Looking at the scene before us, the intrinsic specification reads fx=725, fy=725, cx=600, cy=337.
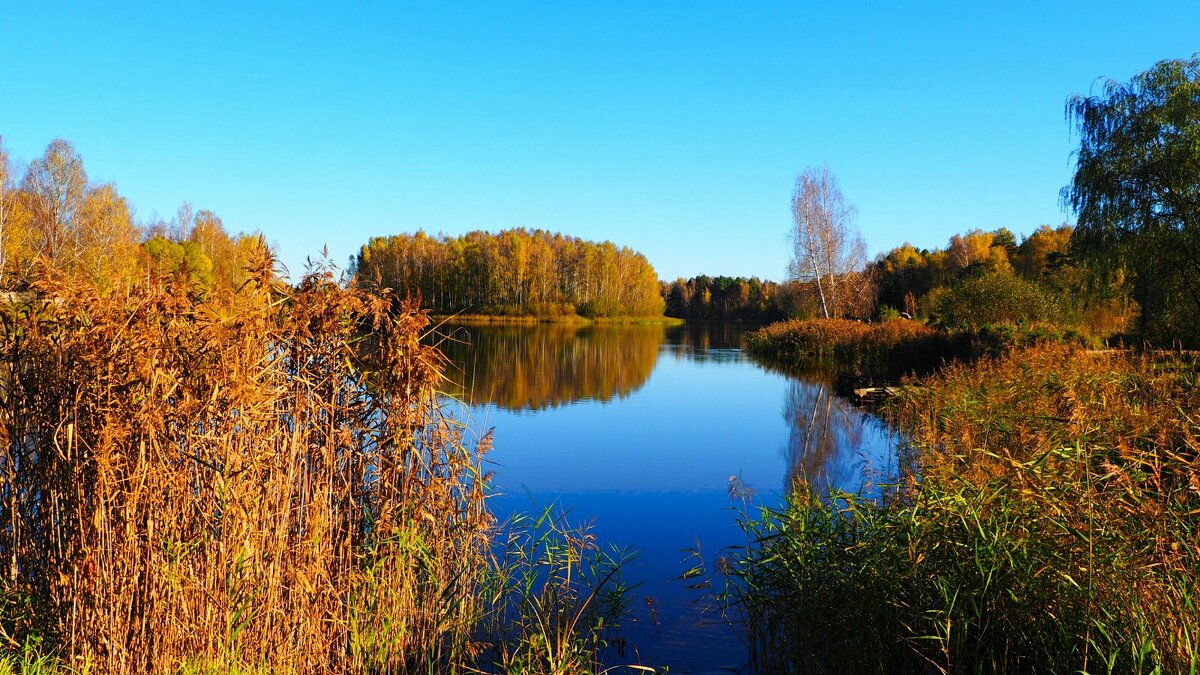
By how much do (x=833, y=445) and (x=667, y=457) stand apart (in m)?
3.00

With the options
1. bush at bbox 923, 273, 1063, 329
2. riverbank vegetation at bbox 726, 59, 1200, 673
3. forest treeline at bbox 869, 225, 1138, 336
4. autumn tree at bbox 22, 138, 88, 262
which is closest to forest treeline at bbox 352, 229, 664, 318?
forest treeline at bbox 869, 225, 1138, 336

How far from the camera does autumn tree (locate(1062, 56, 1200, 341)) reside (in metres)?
17.3

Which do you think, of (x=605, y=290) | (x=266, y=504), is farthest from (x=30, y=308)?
(x=605, y=290)

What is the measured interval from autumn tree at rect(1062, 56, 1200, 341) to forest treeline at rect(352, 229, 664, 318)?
63.7 metres

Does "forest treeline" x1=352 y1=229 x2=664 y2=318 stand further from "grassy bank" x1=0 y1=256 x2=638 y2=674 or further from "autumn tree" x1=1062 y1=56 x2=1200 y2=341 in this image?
"grassy bank" x1=0 y1=256 x2=638 y2=674

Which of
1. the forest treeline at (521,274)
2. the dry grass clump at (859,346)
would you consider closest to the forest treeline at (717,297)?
the forest treeline at (521,274)

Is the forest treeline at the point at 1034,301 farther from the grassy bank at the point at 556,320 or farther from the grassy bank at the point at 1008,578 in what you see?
the grassy bank at the point at 556,320

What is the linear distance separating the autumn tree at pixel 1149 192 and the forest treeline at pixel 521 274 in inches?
2510

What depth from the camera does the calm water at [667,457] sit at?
5830 mm

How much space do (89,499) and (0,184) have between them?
35.7m

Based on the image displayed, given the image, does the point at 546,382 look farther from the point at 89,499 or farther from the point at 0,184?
the point at 0,184

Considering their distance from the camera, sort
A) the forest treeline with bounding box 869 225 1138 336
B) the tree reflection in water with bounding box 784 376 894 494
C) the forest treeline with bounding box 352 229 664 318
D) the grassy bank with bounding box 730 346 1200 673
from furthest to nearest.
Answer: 1. the forest treeline with bounding box 352 229 664 318
2. the forest treeline with bounding box 869 225 1138 336
3. the tree reflection in water with bounding box 784 376 894 494
4. the grassy bank with bounding box 730 346 1200 673

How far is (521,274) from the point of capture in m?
79.6

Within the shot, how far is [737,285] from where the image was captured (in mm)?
109875
